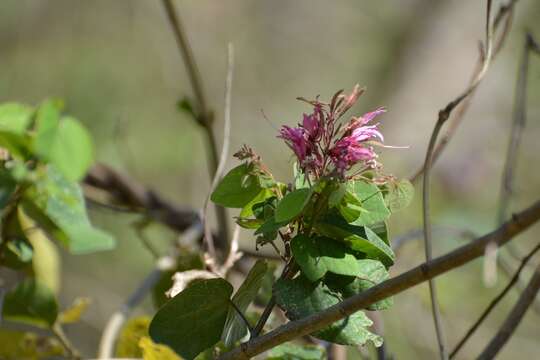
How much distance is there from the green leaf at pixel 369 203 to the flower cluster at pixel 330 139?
0.05 ft

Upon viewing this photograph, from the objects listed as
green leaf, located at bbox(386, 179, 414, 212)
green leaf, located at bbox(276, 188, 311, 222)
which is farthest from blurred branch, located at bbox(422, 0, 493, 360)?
green leaf, located at bbox(276, 188, 311, 222)

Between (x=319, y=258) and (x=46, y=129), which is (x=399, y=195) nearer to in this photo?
(x=319, y=258)

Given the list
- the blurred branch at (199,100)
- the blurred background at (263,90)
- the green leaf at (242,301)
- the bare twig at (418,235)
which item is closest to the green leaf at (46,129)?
the green leaf at (242,301)

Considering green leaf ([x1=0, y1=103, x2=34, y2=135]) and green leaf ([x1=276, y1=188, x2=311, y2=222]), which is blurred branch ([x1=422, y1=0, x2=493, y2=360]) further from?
Result: green leaf ([x1=0, y1=103, x2=34, y2=135])

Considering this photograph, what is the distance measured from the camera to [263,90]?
3.45 m

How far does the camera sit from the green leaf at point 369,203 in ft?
1.88

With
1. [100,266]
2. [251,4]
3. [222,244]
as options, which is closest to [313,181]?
[222,244]

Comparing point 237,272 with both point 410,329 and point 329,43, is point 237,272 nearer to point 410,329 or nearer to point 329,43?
point 410,329

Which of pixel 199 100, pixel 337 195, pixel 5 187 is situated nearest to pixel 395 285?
pixel 337 195

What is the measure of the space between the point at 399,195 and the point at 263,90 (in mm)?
2853

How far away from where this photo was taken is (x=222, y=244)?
1.16 meters

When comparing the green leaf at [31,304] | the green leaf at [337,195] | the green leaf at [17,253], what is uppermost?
the green leaf at [337,195]

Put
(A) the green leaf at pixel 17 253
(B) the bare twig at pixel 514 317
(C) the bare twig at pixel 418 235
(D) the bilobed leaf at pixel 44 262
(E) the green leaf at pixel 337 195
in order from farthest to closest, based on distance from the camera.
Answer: (C) the bare twig at pixel 418 235 → (D) the bilobed leaf at pixel 44 262 → (A) the green leaf at pixel 17 253 → (B) the bare twig at pixel 514 317 → (E) the green leaf at pixel 337 195

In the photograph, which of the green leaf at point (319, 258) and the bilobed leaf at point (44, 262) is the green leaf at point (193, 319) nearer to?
the green leaf at point (319, 258)
